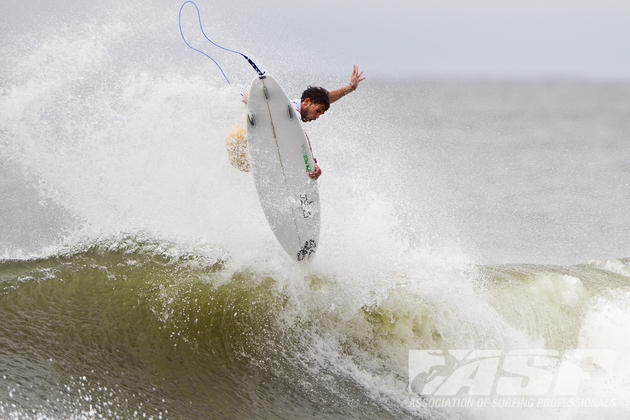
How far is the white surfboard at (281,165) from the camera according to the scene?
5.27 metres

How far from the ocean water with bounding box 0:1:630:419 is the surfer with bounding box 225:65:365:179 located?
0.66m

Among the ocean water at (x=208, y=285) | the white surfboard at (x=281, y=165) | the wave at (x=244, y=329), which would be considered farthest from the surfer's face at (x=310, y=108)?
the wave at (x=244, y=329)

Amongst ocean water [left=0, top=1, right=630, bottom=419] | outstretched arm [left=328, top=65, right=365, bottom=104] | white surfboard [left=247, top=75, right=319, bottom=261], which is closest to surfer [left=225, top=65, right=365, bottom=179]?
outstretched arm [left=328, top=65, right=365, bottom=104]

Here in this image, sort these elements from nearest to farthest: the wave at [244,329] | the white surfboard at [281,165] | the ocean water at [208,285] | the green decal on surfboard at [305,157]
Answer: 1. the wave at [244,329]
2. the ocean water at [208,285]
3. the white surfboard at [281,165]
4. the green decal on surfboard at [305,157]

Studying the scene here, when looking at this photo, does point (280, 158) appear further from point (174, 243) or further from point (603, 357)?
point (603, 357)

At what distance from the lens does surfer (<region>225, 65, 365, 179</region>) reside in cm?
550

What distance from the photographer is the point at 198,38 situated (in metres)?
8.14

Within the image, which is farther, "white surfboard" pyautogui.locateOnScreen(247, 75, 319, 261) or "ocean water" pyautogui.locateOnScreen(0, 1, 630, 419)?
"white surfboard" pyautogui.locateOnScreen(247, 75, 319, 261)

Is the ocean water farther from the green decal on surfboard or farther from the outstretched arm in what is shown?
→ the outstretched arm

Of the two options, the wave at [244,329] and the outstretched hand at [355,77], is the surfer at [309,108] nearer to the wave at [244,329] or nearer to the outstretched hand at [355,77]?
the outstretched hand at [355,77]

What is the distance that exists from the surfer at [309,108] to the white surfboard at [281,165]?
145mm

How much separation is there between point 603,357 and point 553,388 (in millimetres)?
780

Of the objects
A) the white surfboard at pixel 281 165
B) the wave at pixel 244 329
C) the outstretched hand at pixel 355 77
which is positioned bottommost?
the wave at pixel 244 329

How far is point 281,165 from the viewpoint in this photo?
5.36m
